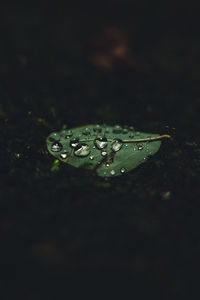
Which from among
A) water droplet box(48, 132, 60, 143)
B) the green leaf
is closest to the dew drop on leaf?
the green leaf

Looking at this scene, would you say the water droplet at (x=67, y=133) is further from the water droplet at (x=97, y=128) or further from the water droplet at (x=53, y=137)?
the water droplet at (x=97, y=128)

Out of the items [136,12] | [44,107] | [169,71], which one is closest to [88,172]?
[44,107]

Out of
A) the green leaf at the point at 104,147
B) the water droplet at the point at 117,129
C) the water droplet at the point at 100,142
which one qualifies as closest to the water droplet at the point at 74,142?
the green leaf at the point at 104,147

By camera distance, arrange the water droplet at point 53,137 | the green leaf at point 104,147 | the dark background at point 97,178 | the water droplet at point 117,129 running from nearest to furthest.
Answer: the dark background at point 97,178, the green leaf at point 104,147, the water droplet at point 53,137, the water droplet at point 117,129

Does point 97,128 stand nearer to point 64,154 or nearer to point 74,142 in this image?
point 74,142

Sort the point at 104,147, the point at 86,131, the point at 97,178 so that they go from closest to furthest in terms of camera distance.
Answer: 1. the point at 97,178
2. the point at 104,147
3. the point at 86,131

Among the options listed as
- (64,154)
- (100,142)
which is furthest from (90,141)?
(64,154)
